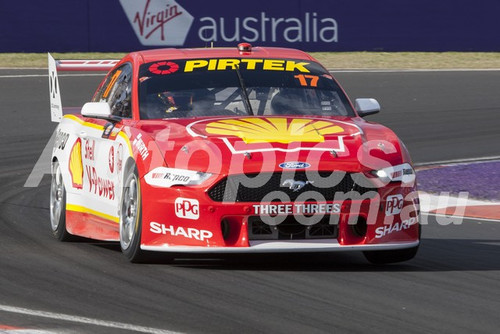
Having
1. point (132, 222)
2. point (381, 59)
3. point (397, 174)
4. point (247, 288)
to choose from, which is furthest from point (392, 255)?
point (381, 59)

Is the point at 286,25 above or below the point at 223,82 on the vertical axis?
below

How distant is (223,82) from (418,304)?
287cm

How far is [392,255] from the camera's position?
8.37 metres

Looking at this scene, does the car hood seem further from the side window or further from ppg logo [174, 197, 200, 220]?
the side window

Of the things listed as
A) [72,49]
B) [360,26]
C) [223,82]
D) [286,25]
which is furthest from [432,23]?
[223,82]

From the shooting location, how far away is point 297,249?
7785 millimetres

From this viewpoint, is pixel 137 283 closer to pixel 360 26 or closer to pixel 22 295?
pixel 22 295

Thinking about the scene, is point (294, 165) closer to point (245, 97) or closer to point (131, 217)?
point (131, 217)

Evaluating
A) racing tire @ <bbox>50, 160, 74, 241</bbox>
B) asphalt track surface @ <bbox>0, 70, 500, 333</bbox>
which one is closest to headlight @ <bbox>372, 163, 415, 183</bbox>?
asphalt track surface @ <bbox>0, 70, 500, 333</bbox>

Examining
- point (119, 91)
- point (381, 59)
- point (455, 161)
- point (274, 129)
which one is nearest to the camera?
point (274, 129)

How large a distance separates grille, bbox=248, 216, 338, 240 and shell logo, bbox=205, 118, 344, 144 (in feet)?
1.70

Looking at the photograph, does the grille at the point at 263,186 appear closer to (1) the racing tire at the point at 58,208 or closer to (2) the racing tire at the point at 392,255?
(2) the racing tire at the point at 392,255

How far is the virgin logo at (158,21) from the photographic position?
26.5 metres

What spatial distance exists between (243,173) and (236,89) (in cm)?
151
